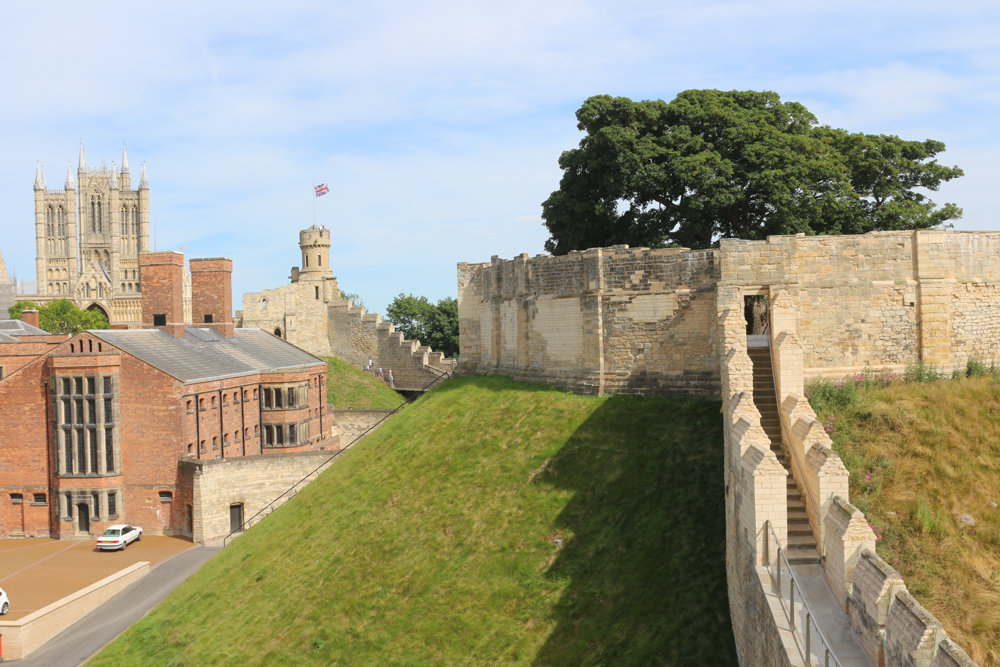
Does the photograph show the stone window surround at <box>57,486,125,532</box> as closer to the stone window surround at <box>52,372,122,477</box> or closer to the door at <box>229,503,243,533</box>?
the stone window surround at <box>52,372,122,477</box>

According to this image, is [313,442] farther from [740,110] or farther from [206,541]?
[740,110]

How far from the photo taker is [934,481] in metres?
16.4

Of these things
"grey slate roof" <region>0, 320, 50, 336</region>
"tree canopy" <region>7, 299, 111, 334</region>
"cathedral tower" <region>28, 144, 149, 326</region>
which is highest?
"cathedral tower" <region>28, 144, 149, 326</region>

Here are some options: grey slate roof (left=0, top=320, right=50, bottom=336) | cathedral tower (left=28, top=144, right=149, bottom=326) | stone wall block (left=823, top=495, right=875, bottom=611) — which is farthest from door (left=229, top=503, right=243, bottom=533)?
cathedral tower (left=28, top=144, right=149, bottom=326)

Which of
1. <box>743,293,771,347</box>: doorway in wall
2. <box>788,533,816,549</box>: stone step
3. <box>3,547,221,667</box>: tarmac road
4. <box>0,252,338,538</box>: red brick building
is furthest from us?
<box>0,252,338,538</box>: red brick building

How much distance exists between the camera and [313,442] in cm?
5081

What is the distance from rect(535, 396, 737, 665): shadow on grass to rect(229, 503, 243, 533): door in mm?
21400

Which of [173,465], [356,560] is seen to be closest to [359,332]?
[173,465]

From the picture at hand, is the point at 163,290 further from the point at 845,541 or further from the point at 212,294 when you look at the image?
the point at 845,541

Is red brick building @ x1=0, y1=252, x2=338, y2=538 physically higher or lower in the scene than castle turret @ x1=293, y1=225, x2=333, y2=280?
lower

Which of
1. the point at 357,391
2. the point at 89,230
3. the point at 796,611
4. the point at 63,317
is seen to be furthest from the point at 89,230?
the point at 796,611

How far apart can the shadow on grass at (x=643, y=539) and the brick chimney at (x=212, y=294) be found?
34.1 m

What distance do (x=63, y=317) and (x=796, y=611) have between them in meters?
120

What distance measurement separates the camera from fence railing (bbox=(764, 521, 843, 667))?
32.3 ft
